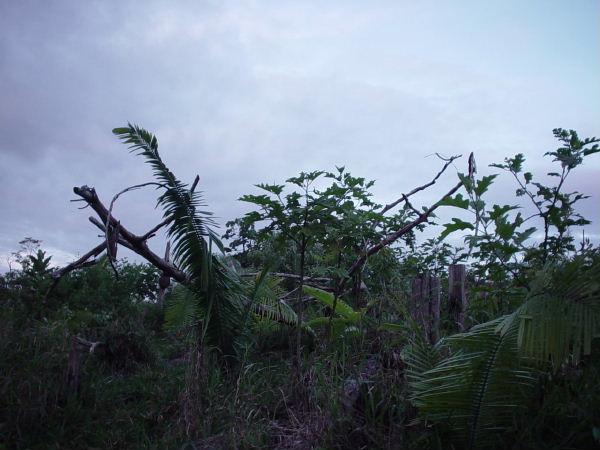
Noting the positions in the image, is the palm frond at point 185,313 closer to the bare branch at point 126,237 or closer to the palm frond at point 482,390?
the bare branch at point 126,237

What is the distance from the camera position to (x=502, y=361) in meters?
2.34

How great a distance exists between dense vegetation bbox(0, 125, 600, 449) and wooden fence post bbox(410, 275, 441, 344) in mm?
40

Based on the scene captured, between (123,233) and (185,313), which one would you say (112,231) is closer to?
(123,233)

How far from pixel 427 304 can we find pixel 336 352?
83 cm

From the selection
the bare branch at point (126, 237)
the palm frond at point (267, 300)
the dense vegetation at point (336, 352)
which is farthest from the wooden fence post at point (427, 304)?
the bare branch at point (126, 237)

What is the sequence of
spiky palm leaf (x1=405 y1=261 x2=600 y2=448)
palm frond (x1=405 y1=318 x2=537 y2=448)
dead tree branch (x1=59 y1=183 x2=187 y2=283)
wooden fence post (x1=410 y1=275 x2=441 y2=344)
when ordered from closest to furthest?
spiky palm leaf (x1=405 y1=261 x2=600 y2=448) < palm frond (x1=405 y1=318 x2=537 y2=448) < wooden fence post (x1=410 y1=275 x2=441 y2=344) < dead tree branch (x1=59 y1=183 x2=187 y2=283)

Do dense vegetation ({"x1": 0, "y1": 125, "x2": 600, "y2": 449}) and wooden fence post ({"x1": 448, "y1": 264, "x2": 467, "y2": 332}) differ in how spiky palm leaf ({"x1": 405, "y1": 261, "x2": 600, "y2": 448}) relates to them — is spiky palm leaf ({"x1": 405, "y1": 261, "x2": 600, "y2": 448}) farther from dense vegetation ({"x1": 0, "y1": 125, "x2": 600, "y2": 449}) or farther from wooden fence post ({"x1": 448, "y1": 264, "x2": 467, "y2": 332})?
wooden fence post ({"x1": 448, "y1": 264, "x2": 467, "y2": 332})

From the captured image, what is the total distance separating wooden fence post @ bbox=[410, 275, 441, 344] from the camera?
3.58 m

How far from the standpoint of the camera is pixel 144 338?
5.43 metres

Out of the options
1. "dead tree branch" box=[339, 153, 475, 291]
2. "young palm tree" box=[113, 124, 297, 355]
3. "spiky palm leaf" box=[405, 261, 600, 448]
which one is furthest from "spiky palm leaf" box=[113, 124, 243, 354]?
"spiky palm leaf" box=[405, 261, 600, 448]

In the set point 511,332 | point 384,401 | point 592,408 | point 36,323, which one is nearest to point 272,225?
point 384,401

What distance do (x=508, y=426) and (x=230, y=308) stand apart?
276 centimetres

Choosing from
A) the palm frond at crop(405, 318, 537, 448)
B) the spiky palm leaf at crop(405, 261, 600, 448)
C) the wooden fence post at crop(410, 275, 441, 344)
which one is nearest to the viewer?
the spiky palm leaf at crop(405, 261, 600, 448)

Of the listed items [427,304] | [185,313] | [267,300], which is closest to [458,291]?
[427,304]
